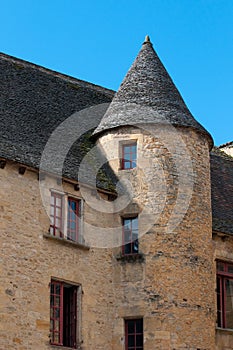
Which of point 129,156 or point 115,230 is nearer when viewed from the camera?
point 115,230

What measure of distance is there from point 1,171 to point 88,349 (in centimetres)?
498

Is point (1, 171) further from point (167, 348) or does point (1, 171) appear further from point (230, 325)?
point (230, 325)

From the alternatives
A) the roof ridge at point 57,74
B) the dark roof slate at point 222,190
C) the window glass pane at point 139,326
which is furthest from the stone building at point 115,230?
the roof ridge at point 57,74

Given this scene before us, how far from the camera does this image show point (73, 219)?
76.5 ft

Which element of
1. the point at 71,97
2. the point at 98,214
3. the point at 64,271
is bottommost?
the point at 64,271

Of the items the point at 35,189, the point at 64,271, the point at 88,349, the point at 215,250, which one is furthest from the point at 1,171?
the point at 215,250

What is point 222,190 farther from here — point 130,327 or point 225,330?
point 130,327

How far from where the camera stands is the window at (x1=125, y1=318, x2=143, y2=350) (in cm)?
2302

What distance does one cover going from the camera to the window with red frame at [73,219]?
23109 mm

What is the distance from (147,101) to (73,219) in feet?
14.2

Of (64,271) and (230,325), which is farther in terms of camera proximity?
(230,325)

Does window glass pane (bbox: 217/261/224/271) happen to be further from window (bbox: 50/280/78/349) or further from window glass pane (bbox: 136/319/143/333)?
window (bbox: 50/280/78/349)

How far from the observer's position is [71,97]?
28672 mm

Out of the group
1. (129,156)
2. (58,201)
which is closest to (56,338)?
(58,201)
